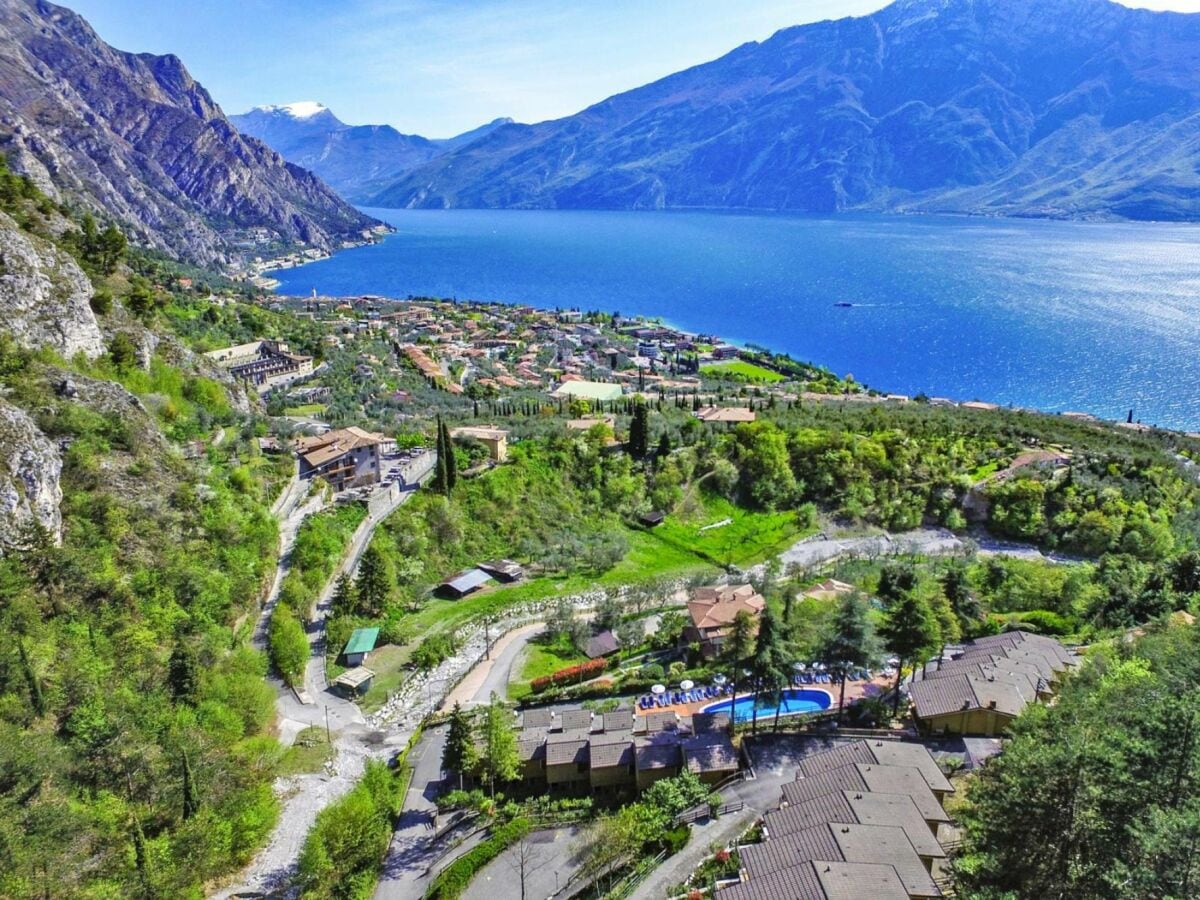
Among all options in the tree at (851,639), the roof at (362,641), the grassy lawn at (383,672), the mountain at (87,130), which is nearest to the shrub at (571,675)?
the grassy lawn at (383,672)

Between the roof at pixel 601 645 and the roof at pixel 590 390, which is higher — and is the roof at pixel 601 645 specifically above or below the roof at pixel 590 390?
below

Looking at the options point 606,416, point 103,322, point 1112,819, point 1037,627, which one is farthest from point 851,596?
point 103,322

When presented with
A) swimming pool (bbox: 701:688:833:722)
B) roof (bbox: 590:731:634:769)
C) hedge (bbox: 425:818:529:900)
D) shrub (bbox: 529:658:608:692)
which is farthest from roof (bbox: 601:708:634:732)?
hedge (bbox: 425:818:529:900)

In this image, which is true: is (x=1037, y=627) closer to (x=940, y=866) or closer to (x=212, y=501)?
(x=940, y=866)

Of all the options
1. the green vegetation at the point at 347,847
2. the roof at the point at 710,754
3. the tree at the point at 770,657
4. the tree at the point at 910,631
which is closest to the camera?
the green vegetation at the point at 347,847

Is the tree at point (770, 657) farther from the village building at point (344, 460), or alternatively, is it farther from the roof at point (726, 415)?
the roof at point (726, 415)

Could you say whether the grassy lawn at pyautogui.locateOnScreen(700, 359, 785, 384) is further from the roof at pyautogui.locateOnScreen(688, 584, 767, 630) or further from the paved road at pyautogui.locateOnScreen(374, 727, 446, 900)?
the paved road at pyautogui.locateOnScreen(374, 727, 446, 900)
